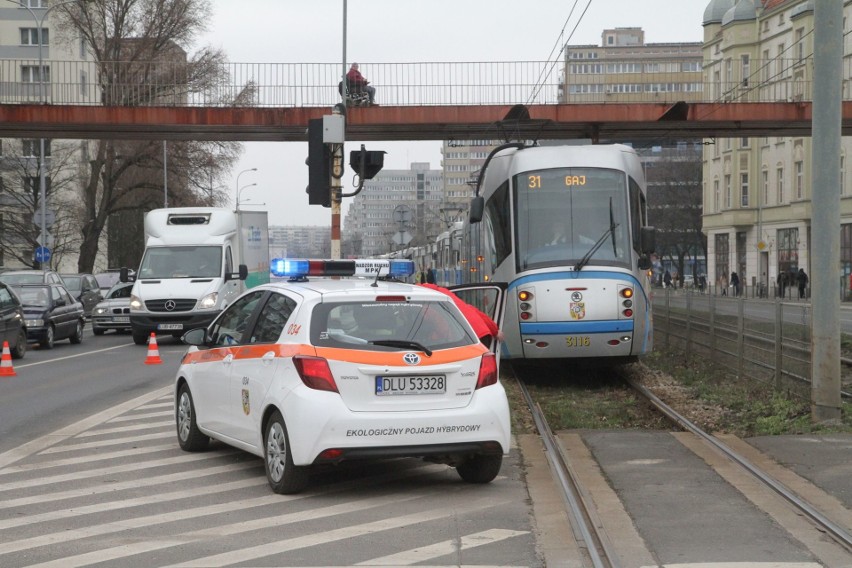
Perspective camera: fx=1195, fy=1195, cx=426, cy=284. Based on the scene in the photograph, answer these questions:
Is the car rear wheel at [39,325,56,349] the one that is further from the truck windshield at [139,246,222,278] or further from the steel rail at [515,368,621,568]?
the steel rail at [515,368,621,568]

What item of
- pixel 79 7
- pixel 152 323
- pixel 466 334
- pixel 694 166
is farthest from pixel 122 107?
pixel 694 166

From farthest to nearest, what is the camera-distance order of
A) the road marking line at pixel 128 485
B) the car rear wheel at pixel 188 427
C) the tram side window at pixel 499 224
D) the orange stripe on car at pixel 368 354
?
the tram side window at pixel 499 224 < the car rear wheel at pixel 188 427 < the road marking line at pixel 128 485 < the orange stripe on car at pixel 368 354

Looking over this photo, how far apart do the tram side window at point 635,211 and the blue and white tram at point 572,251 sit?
1cm

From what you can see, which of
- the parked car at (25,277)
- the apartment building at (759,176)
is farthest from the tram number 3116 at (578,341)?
the apartment building at (759,176)

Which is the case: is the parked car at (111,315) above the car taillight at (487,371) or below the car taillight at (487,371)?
below

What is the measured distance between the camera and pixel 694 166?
291 feet

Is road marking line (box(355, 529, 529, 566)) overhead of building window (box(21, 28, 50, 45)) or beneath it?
beneath

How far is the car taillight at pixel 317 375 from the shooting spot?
812 centimetres

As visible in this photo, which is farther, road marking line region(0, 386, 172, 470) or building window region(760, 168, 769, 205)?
building window region(760, 168, 769, 205)

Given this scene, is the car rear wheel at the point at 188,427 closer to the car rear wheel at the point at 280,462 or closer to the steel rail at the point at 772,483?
the car rear wheel at the point at 280,462

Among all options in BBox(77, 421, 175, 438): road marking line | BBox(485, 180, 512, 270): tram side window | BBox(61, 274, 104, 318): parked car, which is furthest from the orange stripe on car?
BBox(61, 274, 104, 318): parked car

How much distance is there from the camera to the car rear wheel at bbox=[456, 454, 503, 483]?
28.6 feet

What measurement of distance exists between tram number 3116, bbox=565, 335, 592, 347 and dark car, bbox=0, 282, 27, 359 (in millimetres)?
11383

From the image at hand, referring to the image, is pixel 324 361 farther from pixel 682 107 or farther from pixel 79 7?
pixel 79 7
